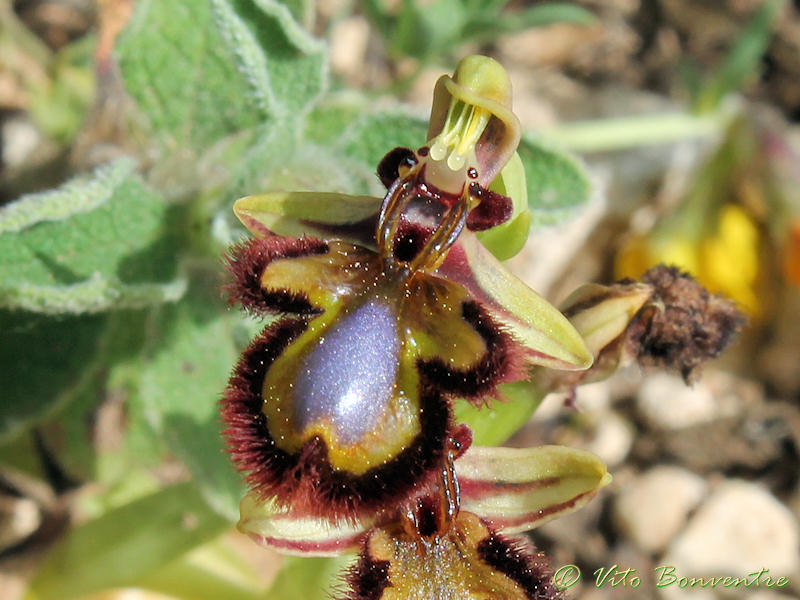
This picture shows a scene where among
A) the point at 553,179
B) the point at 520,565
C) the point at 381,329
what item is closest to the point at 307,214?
the point at 381,329

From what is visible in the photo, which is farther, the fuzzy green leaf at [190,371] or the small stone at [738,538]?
the small stone at [738,538]

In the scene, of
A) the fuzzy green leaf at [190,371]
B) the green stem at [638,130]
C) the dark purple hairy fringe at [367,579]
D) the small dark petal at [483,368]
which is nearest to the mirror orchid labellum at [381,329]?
the small dark petal at [483,368]

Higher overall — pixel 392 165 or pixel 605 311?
pixel 392 165

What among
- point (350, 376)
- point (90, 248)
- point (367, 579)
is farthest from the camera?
point (90, 248)

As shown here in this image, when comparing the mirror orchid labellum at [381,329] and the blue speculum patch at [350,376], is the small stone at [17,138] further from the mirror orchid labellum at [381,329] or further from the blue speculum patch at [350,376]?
the blue speculum patch at [350,376]

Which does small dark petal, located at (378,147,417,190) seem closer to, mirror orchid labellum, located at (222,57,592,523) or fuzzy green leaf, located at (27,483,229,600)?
mirror orchid labellum, located at (222,57,592,523)

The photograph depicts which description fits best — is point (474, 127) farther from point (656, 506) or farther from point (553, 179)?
point (656, 506)

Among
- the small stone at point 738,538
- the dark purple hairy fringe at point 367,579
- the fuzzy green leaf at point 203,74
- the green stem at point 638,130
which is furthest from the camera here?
the green stem at point 638,130
